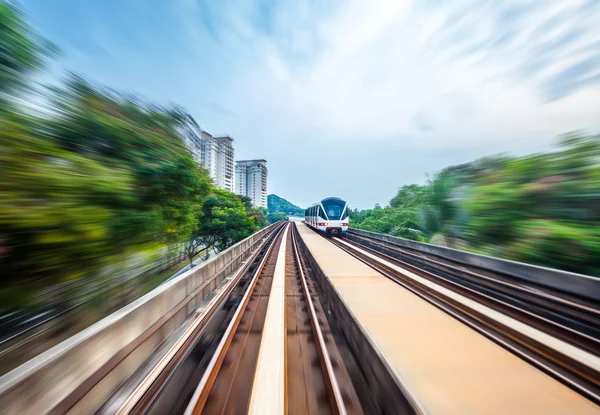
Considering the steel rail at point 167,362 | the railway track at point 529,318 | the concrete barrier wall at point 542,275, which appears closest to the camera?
the steel rail at point 167,362

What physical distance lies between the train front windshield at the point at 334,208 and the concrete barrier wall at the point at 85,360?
39.8 ft

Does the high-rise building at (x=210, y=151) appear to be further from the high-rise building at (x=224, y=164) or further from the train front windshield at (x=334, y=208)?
the train front windshield at (x=334, y=208)

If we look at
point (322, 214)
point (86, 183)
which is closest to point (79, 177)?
point (86, 183)

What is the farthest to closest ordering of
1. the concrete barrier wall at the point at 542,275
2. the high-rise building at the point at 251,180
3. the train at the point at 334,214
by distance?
the high-rise building at the point at 251,180
the train at the point at 334,214
the concrete barrier wall at the point at 542,275

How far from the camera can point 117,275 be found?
4.67m

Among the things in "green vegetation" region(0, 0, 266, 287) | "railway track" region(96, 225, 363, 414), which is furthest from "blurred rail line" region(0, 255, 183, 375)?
"railway track" region(96, 225, 363, 414)

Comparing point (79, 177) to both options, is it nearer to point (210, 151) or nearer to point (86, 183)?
point (86, 183)

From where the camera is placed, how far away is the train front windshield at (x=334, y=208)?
600 inches

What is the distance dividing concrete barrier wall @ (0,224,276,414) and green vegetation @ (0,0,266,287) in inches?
60.3

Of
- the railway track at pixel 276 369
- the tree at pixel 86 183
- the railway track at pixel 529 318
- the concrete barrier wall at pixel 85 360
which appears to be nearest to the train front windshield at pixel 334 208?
the railway track at pixel 529 318

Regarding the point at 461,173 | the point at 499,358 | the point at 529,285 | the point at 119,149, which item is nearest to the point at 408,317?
the point at 499,358

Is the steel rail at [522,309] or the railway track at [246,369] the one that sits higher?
the steel rail at [522,309]

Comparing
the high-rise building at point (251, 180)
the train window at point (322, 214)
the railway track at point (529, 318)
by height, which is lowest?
the railway track at point (529, 318)

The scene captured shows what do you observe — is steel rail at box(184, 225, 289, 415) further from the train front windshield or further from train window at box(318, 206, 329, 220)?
the train front windshield
